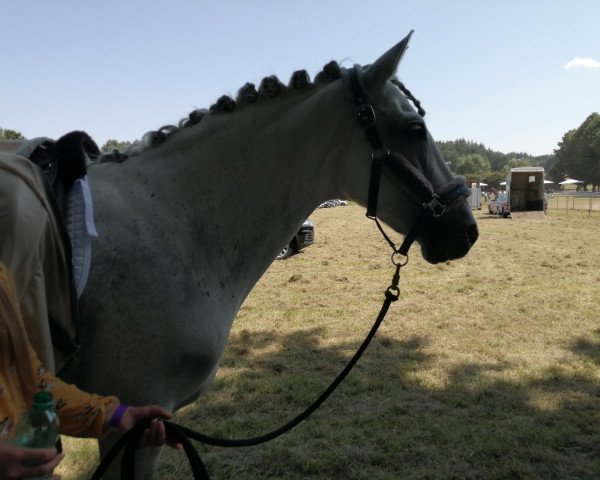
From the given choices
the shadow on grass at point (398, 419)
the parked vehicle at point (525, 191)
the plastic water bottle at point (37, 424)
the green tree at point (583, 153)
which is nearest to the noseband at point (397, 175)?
the plastic water bottle at point (37, 424)

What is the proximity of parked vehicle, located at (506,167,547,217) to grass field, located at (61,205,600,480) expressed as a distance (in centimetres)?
1845

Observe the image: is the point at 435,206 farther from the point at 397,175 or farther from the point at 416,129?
the point at 416,129

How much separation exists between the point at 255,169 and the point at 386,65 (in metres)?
0.79

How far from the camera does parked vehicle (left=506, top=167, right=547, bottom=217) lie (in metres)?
26.3

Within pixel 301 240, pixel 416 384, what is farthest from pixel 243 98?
pixel 301 240

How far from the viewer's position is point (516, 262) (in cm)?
1177

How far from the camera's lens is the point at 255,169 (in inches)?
85.4

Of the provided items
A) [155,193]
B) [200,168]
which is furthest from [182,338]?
[200,168]

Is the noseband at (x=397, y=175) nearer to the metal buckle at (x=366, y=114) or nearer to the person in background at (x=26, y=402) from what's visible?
the metal buckle at (x=366, y=114)

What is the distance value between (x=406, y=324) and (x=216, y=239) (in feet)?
18.0

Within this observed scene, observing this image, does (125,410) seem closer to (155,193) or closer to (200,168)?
(155,193)

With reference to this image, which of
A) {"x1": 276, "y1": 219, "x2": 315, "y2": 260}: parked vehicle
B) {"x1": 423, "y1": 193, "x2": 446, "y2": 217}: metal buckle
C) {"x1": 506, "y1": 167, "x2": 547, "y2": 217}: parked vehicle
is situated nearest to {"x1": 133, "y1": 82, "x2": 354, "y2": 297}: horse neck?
{"x1": 423, "y1": 193, "x2": 446, "y2": 217}: metal buckle

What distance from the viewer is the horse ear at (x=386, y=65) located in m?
2.12

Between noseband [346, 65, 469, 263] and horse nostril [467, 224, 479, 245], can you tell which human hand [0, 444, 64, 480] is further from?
horse nostril [467, 224, 479, 245]
